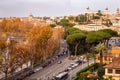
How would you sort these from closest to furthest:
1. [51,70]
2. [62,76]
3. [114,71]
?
1. [114,71]
2. [62,76]
3. [51,70]

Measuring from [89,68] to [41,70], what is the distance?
20.0 feet

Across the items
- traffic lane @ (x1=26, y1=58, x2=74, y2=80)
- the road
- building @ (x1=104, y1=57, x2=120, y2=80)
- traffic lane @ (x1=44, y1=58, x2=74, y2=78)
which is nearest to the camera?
building @ (x1=104, y1=57, x2=120, y2=80)

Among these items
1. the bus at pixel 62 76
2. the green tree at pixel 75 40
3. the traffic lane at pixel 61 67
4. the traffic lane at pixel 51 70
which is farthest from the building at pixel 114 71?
the green tree at pixel 75 40

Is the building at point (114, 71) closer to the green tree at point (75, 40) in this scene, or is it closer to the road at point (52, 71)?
the road at point (52, 71)

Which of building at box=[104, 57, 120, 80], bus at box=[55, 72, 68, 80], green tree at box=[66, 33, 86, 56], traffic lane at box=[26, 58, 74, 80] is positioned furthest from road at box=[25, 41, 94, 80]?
building at box=[104, 57, 120, 80]

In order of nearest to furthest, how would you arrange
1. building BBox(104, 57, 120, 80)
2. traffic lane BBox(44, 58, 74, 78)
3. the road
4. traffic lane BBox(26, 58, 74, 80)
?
building BBox(104, 57, 120, 80)
the road
traffic lane BBox(26, 58, 74, 80)
traffic lane BBox(44, 58, 74, 78)

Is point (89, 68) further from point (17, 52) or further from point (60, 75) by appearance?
point (17, 52)

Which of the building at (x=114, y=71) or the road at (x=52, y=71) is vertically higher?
the building at (x=114, y=71)

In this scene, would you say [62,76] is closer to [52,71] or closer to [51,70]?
[52,71]

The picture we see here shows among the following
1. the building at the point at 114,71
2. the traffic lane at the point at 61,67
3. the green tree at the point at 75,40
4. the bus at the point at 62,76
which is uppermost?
the building at the point at 114,71

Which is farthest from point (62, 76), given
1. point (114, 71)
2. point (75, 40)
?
point (75, 40)

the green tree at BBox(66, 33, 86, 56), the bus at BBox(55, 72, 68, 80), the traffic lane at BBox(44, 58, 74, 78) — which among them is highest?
the green tree at BBox(66, 33, 86, 56)

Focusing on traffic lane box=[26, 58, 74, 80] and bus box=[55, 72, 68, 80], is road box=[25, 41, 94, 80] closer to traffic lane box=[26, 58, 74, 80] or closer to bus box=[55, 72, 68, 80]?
traffic lane box=[26, 58, 74, 80]

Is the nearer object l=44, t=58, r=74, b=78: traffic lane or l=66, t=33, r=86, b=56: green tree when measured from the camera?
l=44, t=58, r=74, b=78: traffic lane
